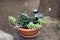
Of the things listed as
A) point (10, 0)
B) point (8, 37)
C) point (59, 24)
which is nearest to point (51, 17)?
point (59, 24)

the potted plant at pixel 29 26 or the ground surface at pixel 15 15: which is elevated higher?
the potted plant at pixel 29 26

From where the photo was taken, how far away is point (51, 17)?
3.24 metres

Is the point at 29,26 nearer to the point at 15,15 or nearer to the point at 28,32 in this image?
the point at 28,32

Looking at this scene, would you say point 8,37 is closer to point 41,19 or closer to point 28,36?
point 28,36

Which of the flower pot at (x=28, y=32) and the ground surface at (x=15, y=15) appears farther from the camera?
the ground surface at (x=15, y=15)

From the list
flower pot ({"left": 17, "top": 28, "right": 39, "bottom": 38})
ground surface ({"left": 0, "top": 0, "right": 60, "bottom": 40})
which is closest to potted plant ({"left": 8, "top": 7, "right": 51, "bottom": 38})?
flower pot ({"left": 17, "top": 28, "right": 39, "bottom": 38})

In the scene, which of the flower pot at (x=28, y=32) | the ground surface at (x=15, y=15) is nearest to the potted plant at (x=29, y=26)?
the flower pot at (x=28, y=32)

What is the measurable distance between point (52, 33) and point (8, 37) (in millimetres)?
735

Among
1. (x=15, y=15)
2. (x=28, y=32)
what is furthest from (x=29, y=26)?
(x=15, y=15)

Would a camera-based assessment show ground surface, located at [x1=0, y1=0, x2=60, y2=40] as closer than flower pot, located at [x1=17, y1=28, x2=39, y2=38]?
No

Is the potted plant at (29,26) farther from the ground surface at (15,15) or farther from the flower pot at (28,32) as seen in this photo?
the ground surface at (15,15)

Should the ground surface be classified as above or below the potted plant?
below

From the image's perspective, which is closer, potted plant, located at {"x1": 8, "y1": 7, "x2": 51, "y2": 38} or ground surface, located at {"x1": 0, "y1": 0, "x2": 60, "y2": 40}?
potted plant, located at {"x1": 8, "y1": 7, "x2": 51, "y2": 38}

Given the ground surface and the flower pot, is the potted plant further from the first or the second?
the ground surface
